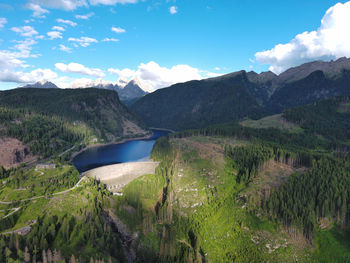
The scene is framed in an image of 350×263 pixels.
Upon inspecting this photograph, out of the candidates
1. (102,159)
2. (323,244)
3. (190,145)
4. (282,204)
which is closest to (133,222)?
(282,204)

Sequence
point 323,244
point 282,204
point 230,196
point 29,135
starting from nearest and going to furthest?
point 323,244, point 282,204, point 230,196, point 29,135

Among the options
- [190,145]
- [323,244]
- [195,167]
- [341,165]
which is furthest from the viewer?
[190,145]

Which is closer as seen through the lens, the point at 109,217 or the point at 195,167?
the point at 109,217

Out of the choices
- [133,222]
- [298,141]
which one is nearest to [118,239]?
[133,222]

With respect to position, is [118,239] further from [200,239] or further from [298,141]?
[298,141]

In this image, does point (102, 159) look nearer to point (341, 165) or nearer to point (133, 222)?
point (133, 222)

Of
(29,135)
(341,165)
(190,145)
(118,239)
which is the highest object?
(29,135)

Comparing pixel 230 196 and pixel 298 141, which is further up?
pixel 298 141
